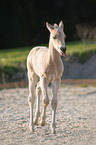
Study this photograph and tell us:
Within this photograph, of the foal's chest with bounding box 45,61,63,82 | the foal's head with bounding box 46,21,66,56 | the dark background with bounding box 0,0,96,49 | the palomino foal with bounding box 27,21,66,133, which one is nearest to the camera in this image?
the foal's head with bounding box 46,21,66,56

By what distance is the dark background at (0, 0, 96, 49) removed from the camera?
587 inches

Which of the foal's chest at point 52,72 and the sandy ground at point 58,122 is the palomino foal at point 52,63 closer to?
the foal's chest at point 52,72

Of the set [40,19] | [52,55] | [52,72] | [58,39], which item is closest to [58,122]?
[52,72]

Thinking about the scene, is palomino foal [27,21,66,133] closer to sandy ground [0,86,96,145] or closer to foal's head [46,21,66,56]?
foal's head [46,21,66,56]

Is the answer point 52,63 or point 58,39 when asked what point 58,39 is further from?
point 52,63

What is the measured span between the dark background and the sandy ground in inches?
335

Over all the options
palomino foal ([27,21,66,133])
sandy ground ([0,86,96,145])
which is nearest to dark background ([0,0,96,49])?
sandy ground ([0,86,96,145])

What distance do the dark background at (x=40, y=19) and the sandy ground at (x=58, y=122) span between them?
851 centimetres

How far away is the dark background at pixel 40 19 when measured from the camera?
14922 millimetres

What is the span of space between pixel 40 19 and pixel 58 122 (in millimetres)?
12776

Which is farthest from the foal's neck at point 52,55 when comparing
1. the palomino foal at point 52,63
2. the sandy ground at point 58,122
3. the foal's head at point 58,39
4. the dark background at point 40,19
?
the dark background at point 40,19

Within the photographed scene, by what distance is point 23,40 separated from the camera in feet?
51.2

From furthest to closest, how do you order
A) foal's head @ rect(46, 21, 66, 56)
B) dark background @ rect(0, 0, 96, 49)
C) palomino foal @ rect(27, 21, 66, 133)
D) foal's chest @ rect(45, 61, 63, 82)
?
dark background @ rect(0, 0, 96, 49) → foal's chest @ rect(45, 61, 63, 82) → palomino foal @ rect(27, 21, 66, 133) → foal's head @ rect(46, 21, 66, 56)

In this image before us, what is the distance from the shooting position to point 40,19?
16.3 m
